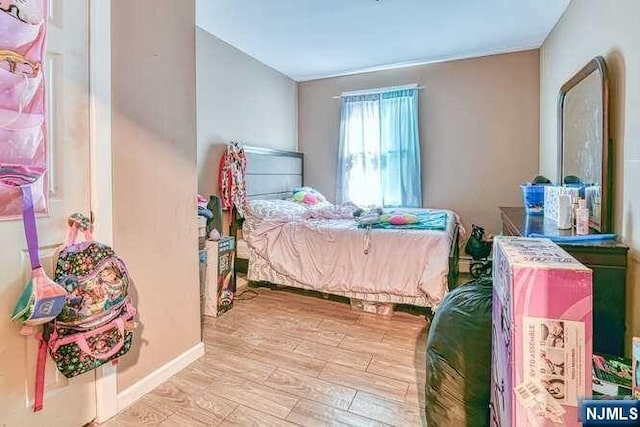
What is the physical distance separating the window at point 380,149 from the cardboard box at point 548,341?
371 centimetres

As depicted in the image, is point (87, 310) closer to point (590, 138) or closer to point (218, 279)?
point (218, 279)

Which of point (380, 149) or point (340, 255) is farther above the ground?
point (380, 149)

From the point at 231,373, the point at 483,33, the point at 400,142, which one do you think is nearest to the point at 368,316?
the point at 231,373

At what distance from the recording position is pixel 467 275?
4090mm

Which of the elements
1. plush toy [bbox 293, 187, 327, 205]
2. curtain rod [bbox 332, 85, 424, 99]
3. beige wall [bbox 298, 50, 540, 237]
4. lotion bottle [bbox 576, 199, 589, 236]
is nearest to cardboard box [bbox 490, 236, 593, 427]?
lotion bottle [bbox 576, 199, 589, 236]

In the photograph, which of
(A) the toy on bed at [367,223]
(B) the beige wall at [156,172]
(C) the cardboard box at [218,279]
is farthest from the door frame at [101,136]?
(A) the toy on bed at [367,223]

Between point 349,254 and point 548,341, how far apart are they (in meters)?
2.08

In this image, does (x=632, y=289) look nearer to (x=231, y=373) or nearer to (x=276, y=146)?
(x=231, y=373)

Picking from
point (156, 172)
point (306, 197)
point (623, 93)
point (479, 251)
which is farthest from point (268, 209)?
point (623, 93)

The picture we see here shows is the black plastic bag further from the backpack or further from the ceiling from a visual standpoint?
the ceiling

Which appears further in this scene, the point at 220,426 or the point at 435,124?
the point at 435,124

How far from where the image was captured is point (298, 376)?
77.2 inches

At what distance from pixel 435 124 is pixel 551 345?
4.02 meters

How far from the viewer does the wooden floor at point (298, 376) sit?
164 centimetres
